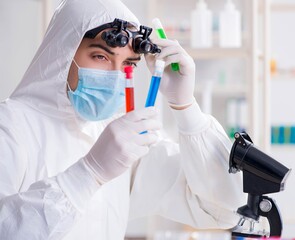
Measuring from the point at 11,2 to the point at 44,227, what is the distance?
6.85 feet

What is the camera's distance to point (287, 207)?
4078 millimetres

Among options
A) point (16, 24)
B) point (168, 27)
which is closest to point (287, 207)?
point (168, 27)

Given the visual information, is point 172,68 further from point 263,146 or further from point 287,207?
point 287,207

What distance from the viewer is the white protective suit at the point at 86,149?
1409 mm

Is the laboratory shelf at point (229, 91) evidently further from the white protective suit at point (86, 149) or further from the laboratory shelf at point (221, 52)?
the white protective suit at point (86, 149)

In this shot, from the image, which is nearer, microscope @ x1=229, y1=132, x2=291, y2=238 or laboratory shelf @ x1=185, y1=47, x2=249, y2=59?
microscope @ x1=229, y1=132, x2=291, y2=238

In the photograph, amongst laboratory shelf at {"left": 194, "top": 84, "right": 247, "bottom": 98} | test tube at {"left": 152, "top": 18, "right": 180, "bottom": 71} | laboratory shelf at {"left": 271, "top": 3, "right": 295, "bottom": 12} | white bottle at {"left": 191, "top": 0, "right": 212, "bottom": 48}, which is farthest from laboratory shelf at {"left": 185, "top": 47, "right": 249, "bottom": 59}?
test tube at {"left": 152, "top": 18, "right": 180, "bottom": 71}

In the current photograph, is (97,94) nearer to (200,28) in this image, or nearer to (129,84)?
(129,84)

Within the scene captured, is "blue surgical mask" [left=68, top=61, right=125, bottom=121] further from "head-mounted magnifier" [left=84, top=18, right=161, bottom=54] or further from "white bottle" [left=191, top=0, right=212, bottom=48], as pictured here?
"white bottle" [left=191, top=0, right=212, bottom=48]

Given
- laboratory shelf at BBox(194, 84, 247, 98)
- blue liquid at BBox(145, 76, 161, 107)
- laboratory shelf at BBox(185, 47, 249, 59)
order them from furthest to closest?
laboratory shelf at BBox(194, 84, 247, 98) < laboratory shelf at BBox(185, 47, 249, 59) < blue liquid at BBox(145, 76, 161, 107)

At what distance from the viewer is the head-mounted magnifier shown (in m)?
1.29

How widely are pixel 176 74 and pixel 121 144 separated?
38 centimetres

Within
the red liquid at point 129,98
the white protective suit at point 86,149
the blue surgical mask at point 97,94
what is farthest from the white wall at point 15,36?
the red liquid at point 129,98

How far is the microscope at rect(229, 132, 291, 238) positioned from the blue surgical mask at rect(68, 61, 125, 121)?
1.17ft
